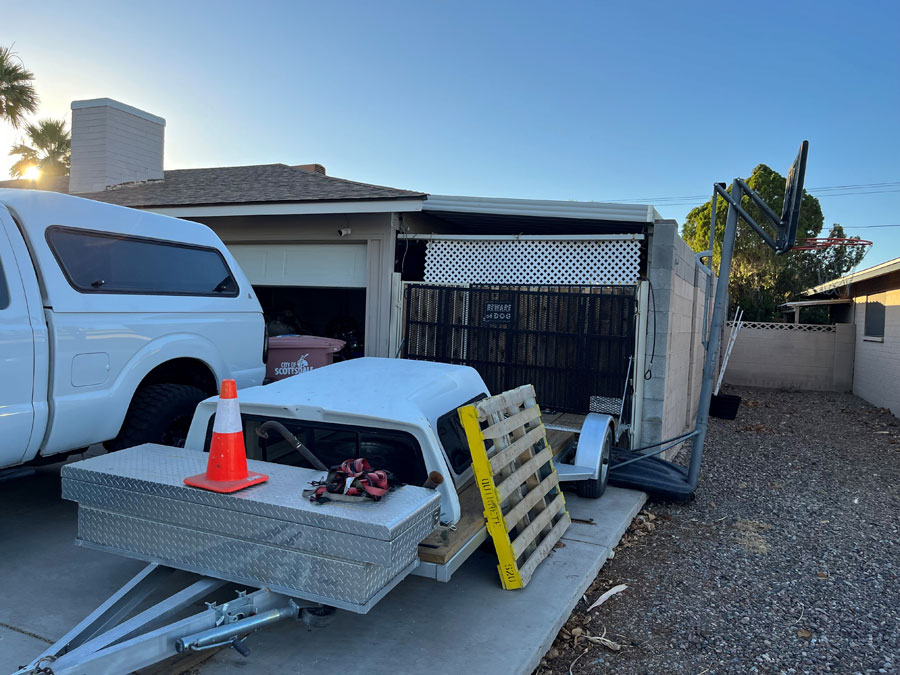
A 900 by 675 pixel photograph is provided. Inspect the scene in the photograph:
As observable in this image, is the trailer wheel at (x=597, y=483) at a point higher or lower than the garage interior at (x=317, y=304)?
lower

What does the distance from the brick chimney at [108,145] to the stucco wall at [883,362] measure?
1587 cm

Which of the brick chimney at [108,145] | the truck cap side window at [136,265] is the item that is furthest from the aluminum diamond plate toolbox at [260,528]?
the brick chimney at [108,145]

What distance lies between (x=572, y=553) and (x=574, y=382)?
311 cm

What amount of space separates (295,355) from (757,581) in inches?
192

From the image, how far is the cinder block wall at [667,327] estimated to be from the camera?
686cm

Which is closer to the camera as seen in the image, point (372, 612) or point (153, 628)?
point (153, 628)

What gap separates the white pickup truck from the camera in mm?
3738

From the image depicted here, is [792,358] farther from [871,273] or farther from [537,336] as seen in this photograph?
[537,336]

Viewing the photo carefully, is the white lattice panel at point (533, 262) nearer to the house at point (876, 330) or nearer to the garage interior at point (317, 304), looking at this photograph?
the garage interior at point (317, 304)

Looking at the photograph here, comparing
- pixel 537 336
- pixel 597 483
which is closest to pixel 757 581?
pixel 597 483

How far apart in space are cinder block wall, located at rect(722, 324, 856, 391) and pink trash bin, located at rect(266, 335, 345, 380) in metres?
14.2

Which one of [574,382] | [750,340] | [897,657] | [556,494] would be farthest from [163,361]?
[750,340]

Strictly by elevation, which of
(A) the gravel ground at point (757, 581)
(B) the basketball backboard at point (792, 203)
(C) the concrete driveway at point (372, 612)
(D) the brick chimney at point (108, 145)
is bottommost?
(A) the gravel ground at point (757, 581)

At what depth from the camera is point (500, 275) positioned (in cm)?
789
